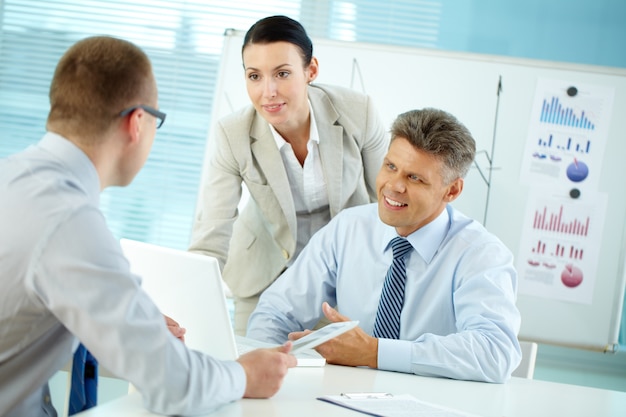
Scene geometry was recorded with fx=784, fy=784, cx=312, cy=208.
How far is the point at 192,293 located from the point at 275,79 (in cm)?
110

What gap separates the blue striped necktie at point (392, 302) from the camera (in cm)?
220

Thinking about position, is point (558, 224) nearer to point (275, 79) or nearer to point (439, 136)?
point (439, 136)

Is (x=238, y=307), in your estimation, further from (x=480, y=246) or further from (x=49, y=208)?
(x=49, y=208)

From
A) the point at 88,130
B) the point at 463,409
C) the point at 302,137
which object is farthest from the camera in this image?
the point at 302,137

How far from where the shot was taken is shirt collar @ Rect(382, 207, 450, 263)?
224 centimetres

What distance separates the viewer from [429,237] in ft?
7.40

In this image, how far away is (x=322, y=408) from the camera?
140 centimetres

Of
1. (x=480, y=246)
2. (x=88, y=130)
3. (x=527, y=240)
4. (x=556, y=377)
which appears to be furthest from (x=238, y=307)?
(x=556, y=377)

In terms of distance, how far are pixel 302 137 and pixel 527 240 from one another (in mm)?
1299

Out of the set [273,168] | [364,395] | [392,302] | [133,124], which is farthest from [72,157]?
[273,168]

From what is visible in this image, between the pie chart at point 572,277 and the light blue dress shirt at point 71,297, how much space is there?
2.56 meters

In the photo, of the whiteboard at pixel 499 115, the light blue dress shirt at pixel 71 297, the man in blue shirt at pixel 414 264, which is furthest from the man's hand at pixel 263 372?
the whiteboard at pixel 499 115

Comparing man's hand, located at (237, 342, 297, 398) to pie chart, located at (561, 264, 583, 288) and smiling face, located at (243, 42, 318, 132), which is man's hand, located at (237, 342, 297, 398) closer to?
smiling face, located at (243, 42, 318, 132)

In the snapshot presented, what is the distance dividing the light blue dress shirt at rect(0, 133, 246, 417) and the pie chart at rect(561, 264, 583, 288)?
256cm
